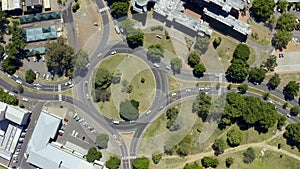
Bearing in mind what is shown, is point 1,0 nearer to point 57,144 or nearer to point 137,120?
point 57,144

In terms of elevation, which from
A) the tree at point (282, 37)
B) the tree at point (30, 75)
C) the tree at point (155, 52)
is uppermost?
the tree at point (282, 37)

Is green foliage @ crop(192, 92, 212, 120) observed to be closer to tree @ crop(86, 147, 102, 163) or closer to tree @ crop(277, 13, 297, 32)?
tree @ crop(277, 13, 297, 32)

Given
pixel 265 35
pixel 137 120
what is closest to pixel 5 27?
pixel 137 120

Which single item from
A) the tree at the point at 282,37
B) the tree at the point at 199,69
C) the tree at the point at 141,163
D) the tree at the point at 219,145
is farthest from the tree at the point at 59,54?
the tree at the point at 282,37

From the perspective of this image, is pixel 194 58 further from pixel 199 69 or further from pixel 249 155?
pixel 249 155

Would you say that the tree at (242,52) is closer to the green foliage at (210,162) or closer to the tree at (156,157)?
the green foliage at (210,162)

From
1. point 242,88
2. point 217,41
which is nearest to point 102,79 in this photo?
point 217,41
